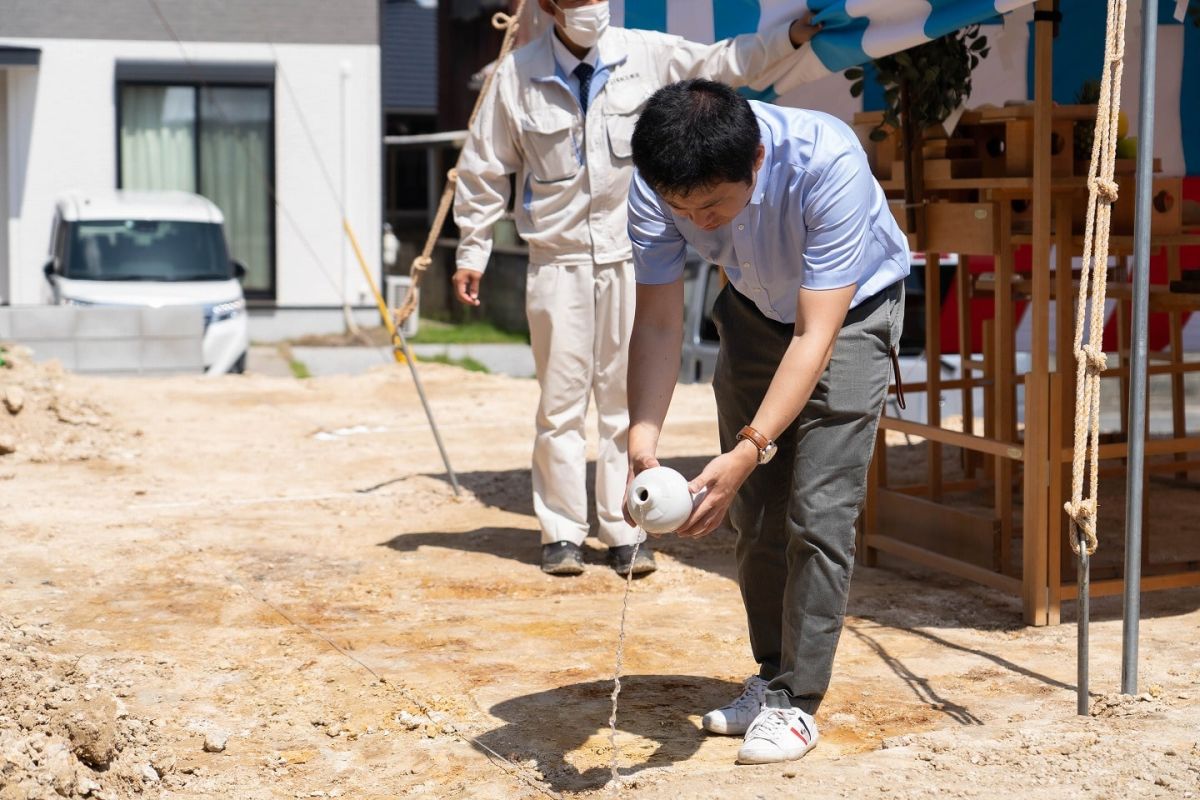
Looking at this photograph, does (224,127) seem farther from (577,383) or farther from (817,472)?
(817,472)

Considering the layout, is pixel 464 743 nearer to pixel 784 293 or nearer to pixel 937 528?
pixel 784 293

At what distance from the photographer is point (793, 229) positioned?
3.25m

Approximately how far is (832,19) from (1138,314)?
1734mm

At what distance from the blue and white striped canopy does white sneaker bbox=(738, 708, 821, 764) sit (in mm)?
2134

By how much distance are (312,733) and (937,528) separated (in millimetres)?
2654

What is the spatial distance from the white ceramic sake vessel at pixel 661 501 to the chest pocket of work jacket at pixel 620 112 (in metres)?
2.55

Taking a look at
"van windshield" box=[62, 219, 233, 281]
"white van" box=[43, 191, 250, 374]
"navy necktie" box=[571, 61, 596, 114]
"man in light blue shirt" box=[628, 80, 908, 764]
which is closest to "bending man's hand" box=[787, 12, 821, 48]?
"navy necktie" box=[571, 61, 596, 114]

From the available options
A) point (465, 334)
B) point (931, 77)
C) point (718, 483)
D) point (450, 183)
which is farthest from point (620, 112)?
point (465, 334)

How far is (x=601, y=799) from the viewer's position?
126 inches

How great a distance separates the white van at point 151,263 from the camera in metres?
12.2

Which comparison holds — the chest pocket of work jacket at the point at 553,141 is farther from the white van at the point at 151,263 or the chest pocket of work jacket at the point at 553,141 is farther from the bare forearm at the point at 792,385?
the white van at the point at 151,263

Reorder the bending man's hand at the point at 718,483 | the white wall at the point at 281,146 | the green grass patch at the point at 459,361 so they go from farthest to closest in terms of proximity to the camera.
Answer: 1. the white wall at the point at 281,146
2. the green grass patch at the point at 459,361
3. the bending man's hand at the point at 718,483

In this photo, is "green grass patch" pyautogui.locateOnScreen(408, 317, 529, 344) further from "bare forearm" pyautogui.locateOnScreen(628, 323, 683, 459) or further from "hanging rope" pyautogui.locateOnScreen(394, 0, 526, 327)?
"bare forearm" pyautogui.locateOnScreen(628, 323, 683, 459)

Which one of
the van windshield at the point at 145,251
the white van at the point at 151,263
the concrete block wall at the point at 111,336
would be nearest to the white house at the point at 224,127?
the white van at the point at 151,263
